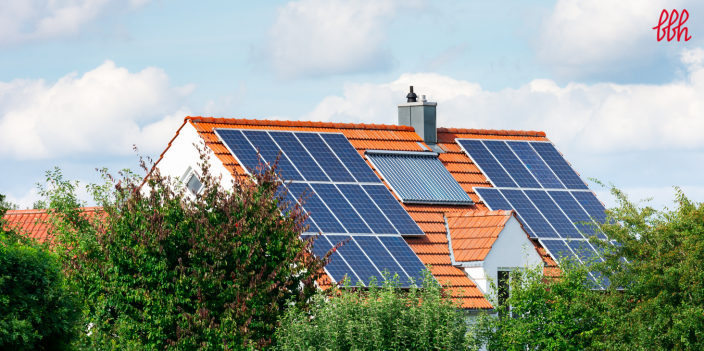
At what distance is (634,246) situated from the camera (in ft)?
70.2

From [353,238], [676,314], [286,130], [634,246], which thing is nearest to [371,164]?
[286,130]

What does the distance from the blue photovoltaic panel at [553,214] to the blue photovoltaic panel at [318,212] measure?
763cm

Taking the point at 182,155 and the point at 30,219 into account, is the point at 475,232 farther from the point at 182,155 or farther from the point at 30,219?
the point at 30,219

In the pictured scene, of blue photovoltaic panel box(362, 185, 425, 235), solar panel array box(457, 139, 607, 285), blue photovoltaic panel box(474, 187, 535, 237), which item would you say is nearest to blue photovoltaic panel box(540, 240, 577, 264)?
solar panel array box(457, 139, 607, 285)

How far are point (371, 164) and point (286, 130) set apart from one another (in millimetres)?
2810

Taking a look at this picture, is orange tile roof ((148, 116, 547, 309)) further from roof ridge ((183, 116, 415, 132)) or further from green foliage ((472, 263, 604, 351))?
green foliage ((472, 263, 604, 351))

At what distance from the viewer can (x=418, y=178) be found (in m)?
27.9

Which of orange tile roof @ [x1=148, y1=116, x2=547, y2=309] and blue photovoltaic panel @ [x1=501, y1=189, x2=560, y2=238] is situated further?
blue photovoltaic panel @ [x1=501, y1=189, x2=560, y2=238]

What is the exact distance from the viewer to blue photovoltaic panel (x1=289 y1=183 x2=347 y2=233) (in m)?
23.3

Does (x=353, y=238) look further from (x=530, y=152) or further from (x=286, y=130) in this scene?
(x=530, y=152)

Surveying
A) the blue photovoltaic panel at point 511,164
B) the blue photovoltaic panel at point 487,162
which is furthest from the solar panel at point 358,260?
the blue photovoltaic panel at point 511,164

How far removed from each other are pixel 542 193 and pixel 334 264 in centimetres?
979

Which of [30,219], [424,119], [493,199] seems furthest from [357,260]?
[30,219]

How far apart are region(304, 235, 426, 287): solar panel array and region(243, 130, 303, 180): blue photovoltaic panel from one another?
2.73 meters
